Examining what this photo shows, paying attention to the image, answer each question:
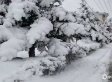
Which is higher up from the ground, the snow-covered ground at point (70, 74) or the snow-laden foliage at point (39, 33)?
the snow-laden foliage at point (39, 33)

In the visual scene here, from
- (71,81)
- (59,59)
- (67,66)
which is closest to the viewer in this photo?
(71,81)

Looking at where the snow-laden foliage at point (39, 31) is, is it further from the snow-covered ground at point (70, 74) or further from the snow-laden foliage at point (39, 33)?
the snow-covered ground at point (70, 74)

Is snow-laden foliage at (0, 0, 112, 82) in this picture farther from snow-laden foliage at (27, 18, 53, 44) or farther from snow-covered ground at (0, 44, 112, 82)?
snow-covered ground at (0, 44, 112, 82)

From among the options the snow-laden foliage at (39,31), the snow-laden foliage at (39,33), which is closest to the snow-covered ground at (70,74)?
the snow-laden foliage at (39,33)

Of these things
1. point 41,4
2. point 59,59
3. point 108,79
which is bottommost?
point 108,79

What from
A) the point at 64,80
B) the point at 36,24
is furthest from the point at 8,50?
the point at 64,80

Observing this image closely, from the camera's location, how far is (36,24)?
884 centimetres

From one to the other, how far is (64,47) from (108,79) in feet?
6.77

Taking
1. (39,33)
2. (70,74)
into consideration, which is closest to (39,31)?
(39,33)

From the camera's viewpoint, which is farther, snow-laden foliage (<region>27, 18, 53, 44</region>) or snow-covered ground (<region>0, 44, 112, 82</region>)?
snow-laden foliage (<region>27, 18, 53, 44</region>)

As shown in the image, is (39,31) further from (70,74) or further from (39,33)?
(70,74)

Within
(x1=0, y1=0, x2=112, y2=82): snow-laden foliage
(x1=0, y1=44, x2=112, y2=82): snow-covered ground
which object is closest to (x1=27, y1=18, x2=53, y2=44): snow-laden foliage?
(x1=0, y1=0, x2=112, y2=82): snow-laden foliage

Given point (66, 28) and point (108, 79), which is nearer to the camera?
point (108, 79)

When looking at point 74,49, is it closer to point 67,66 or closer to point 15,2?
point 67,66
